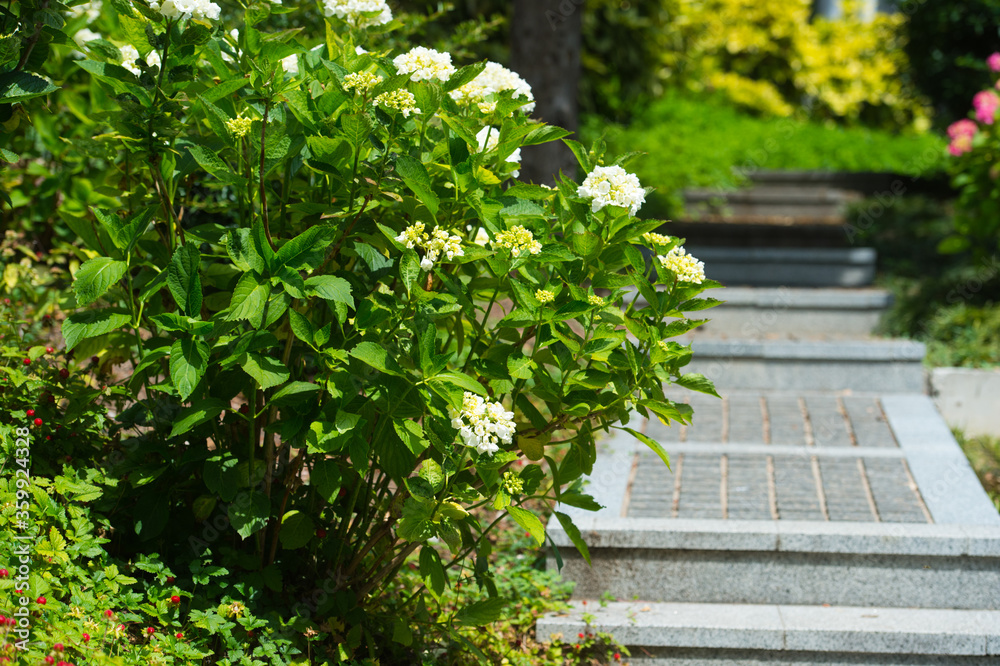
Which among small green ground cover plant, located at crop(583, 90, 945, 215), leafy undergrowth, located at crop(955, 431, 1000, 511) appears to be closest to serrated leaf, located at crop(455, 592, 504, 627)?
leafy undergrowth, located at crop(955, 431, 1000, 511)

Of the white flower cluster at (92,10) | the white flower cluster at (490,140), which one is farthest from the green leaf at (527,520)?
the white flower cluster at (92,10)

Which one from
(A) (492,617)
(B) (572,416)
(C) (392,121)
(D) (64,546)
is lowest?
(A) (492,617)

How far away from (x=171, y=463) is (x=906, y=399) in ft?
13.6

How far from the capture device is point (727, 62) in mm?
12320

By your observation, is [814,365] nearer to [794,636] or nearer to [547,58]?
[794,636]

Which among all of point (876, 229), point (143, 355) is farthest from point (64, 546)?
point (876, 229)

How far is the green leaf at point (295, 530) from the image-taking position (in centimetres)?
222

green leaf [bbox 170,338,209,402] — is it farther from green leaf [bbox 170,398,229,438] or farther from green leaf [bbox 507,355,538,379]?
green leaf [bbox 507,355,538,379]

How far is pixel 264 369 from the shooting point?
6.19ft

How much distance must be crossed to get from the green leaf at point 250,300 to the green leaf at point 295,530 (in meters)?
0.63

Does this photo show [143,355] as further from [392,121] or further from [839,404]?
[839,404]

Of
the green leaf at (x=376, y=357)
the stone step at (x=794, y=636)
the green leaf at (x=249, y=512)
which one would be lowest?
the stone step at (x=794, y=636)

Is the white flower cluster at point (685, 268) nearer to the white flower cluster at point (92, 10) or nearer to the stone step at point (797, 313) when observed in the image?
the white flower cluster at point (92, 10)

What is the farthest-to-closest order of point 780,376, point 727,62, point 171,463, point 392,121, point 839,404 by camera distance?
point 727,62
point 780,376
point 839,404
point 171,463
point 392,121
